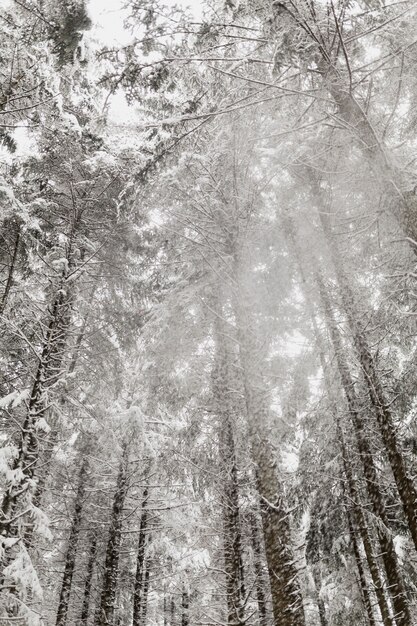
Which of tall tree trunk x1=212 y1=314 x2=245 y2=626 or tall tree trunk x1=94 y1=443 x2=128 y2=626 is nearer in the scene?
tall tree trunk x1=212 y1=314 x2=245 y2=626

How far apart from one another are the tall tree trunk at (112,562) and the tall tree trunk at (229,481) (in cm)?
247

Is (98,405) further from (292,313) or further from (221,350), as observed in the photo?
(292,313)

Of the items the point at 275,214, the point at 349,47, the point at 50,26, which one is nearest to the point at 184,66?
the point at 349,47

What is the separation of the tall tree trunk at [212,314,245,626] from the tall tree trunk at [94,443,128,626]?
2.47 meters

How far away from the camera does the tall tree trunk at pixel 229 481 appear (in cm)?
811

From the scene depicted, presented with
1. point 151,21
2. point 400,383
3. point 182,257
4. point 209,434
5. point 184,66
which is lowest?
point 400,383

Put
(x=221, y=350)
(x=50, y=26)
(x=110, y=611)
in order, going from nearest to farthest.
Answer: (x=50, y=26) → (x=221, y=350) → (x=110, y=611)

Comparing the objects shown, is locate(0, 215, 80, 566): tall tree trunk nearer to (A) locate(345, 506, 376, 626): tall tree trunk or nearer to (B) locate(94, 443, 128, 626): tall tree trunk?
(B) locate(94, 443, 128, 626): tall tree trunk

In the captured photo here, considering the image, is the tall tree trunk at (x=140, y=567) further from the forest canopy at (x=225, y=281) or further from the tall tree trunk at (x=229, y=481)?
the tall tree trunk at (x=229, y=481)

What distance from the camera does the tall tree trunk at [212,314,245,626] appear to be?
811cm

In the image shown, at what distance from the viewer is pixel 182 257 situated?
1069cm

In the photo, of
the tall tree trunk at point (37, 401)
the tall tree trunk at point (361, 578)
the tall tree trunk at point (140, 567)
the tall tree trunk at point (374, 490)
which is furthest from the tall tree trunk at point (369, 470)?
the tall tree trunk at point (140, 567)

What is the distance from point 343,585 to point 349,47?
12009mm

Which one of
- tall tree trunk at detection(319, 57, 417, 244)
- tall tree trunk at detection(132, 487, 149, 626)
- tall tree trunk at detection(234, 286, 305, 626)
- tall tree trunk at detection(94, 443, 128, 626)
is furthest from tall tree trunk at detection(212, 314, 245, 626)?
tall tree trunk at detection(132, 487, 149, 626)
